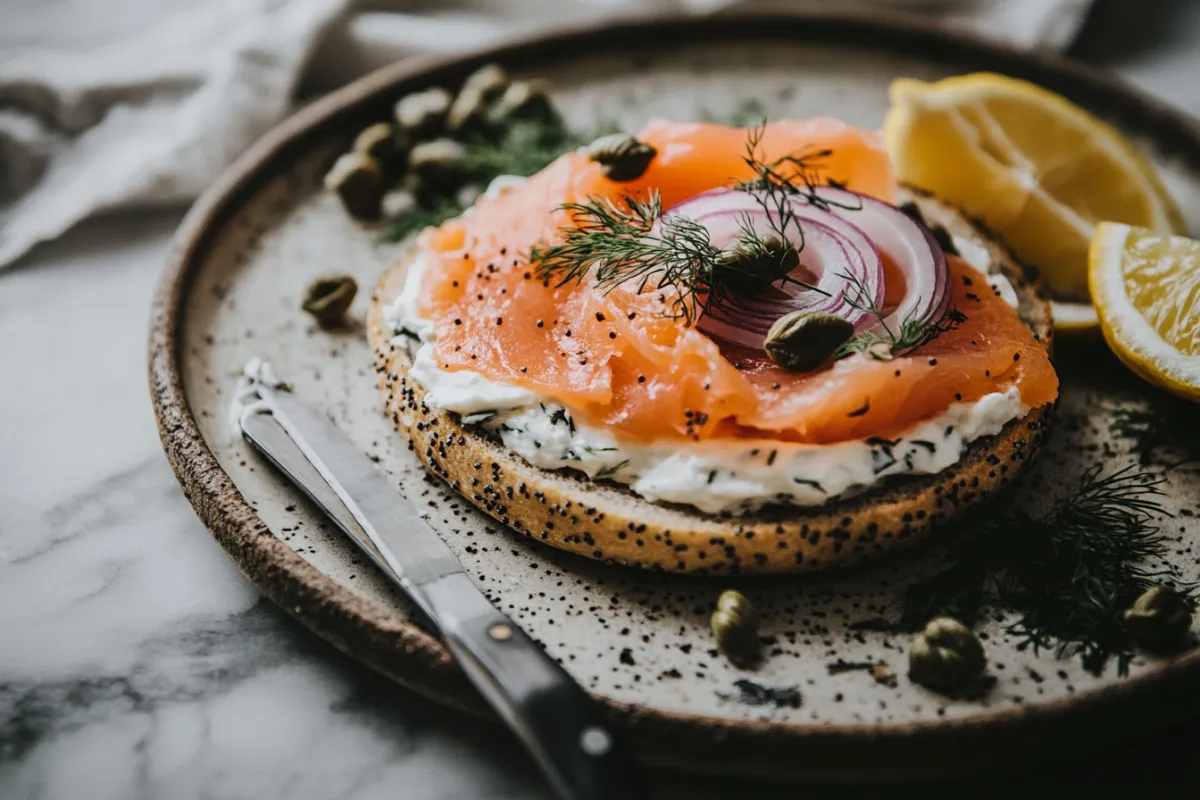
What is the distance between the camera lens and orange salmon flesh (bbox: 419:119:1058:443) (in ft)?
7.27

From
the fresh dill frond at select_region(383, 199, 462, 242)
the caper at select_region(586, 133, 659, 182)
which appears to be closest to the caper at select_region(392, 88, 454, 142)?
the fresh dill frond at select_region(383, 199, 462, 242)

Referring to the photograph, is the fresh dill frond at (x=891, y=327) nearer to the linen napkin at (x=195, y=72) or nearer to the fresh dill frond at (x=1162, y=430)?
the fresh dill frond at (x=1162, y=430)

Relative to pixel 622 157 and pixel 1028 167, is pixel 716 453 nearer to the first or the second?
pixel 622 157

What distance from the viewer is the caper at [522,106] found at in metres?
3.68

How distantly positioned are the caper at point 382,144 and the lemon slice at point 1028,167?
163 centimetres

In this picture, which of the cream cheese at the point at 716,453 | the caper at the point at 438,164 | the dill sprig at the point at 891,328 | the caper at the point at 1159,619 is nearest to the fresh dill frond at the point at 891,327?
the dill sprig at the point at 891,328

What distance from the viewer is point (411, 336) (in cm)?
269

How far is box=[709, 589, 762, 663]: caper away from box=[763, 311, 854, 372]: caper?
51cm

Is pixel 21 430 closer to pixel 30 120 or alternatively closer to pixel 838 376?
pixel 30 120

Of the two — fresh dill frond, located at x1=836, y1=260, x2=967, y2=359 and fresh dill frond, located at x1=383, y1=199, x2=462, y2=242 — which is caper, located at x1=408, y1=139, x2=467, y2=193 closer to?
fresh dill frond, located at x1=383, y1=199, x2=462, y2=242

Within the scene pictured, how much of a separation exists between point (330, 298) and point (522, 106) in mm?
1098

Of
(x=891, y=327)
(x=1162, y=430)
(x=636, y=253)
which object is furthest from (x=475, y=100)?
(x=1162, y=430)

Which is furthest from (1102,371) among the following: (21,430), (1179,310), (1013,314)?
(21,430)

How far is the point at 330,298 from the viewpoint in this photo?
9.89 ft
